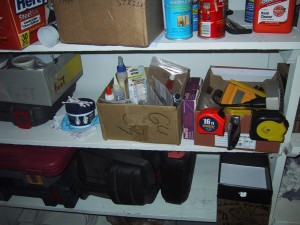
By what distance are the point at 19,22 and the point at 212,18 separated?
22.5 inches

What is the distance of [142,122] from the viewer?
0.96m

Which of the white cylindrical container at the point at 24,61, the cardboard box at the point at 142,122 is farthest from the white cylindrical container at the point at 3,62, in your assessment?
the cardboard box at the point at 142,122

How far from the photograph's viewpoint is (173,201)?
128 cm

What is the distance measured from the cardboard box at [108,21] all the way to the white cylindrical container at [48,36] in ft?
0.09

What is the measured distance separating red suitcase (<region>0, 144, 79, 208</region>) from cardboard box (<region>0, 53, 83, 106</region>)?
24 centimetres

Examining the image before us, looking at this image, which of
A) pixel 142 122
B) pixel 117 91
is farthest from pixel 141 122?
pixel 117 91

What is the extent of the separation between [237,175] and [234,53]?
514mm

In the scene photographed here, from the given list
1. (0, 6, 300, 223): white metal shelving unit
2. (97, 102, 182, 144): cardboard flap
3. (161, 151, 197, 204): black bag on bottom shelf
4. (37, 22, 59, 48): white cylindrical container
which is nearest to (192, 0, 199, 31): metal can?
(0, 6, 300, 223): white metal shelving unit

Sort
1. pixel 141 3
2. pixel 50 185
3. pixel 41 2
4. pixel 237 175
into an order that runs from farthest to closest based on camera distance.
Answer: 1. pixel 50 185
2. pixel 237 175
3. pixel 41 2
4. pixel 141 3

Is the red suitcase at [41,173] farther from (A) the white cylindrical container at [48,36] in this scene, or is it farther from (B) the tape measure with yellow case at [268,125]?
(B) the tape measure with yellow case at [268,125]

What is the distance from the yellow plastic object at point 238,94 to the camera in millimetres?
967

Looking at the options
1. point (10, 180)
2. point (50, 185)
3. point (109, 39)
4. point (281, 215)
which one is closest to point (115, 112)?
point (109, 39)

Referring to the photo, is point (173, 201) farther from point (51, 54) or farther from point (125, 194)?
point (51, 54)

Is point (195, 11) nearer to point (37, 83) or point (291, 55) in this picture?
point (291, 55)
